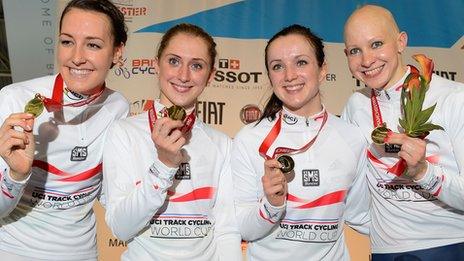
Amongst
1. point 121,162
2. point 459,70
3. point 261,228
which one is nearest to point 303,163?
point 261,228

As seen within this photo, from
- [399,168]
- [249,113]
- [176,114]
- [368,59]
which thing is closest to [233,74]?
[249,113]

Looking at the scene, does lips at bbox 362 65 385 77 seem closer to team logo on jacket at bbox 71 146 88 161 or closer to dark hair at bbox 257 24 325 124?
dark hair at bbox 257 24 325 124

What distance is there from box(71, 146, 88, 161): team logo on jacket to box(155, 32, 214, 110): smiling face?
398 millimetres

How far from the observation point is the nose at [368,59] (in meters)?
2.36

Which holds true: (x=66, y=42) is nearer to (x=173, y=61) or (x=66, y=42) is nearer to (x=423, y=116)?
(x=173, y=61)

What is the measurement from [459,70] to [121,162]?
410cm

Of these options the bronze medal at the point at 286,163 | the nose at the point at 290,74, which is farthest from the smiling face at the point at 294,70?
the bronze medal at the point at 286,163

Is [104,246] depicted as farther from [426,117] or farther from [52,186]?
[426,117]

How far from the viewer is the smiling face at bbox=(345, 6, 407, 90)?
7.79ft

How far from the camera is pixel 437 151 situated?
2299mm

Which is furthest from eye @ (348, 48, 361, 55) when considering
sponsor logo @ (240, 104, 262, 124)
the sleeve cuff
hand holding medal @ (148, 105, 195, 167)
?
sponsor logo @ (240, 104, 262, 124)

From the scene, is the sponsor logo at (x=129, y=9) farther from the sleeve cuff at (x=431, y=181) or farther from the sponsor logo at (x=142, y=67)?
the sleeve cuff at (x=431, y=181)

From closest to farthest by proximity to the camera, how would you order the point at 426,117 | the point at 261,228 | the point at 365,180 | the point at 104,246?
the point at 426,117, the point at 261,228, the point at 365,180, the point at 104,246

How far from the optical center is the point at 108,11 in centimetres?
234
